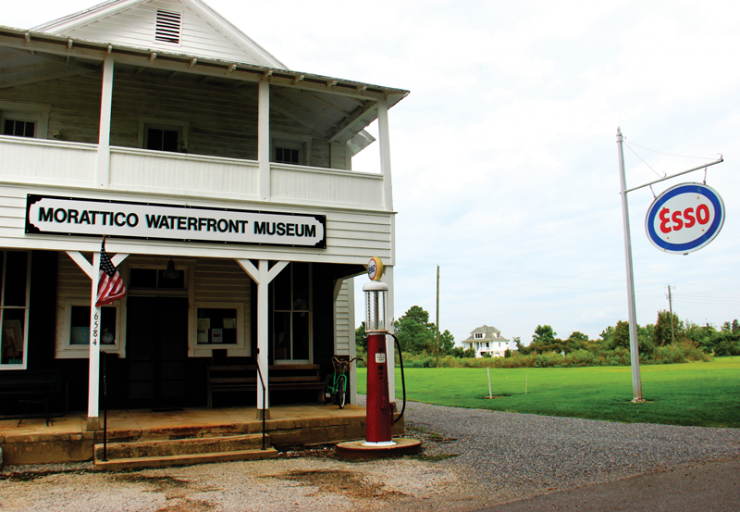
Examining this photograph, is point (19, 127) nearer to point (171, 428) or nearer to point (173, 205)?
point (173, 205)

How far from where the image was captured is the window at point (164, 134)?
11719mm

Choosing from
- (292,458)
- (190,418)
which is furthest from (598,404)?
(190,418)

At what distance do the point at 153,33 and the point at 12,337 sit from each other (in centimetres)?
621

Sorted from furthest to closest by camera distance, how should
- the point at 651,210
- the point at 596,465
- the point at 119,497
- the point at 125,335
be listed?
the point at 651,210 < the point at 125,335 < the point at 596,465 < the point at 119,497

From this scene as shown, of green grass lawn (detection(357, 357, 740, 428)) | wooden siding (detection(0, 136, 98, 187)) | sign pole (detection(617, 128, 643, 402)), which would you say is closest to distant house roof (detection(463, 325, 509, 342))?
green grass lawn (detection(357, 357, 740, 428))

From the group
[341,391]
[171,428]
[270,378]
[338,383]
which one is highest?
[270,378]

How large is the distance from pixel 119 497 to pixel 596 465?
5478 mm

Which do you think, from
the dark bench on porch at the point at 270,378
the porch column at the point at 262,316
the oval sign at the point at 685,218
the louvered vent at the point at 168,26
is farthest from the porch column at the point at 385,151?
the oval sign at the point at 685,218

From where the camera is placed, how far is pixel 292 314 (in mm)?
12320

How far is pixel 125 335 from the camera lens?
36.0 feet

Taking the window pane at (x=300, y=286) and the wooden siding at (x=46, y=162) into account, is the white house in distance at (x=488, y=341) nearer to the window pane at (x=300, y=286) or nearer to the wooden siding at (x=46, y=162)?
the window pane at (x=300, y=286)

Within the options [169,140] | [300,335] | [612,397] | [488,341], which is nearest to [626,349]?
[612,397]

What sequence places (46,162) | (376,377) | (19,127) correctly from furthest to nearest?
1. (19,127)
2. (46,162)
3. (376,377)

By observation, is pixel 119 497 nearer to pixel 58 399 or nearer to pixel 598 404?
pixel 58 399
